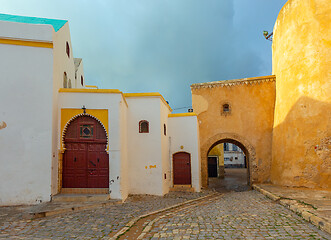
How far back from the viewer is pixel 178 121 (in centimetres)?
1344

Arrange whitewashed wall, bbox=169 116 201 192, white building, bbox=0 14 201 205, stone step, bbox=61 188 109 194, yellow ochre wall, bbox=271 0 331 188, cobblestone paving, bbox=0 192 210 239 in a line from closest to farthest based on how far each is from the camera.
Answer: cobblestone paving, bbox=0 192 210 239, white building, bbox=0 14 201 205, stone step, bbox=61 188 109 194, yellow ochre wall, bbox=271 0 331 188, whitewashed wall, bbox=169 116 201 192

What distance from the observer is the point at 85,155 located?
30.7ft

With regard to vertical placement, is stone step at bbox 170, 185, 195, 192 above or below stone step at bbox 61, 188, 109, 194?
below

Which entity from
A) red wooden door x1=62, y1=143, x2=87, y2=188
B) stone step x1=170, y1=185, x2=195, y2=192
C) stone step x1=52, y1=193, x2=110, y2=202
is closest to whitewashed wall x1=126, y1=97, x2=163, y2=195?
stone step x1=170, y1=185, x2=195, y2=192

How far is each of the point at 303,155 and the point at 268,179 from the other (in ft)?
11.0

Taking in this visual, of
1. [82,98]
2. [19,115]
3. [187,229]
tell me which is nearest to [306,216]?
[187,229]

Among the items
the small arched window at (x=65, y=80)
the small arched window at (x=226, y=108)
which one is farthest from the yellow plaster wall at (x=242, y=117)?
the small arched window at (x=65, y=80)

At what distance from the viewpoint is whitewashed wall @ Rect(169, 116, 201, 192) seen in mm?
13055

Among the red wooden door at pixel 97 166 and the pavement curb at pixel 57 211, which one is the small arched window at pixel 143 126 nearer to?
the red wooden door at pixel 97 166

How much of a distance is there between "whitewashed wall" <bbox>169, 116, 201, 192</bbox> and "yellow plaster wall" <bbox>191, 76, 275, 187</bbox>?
214 centimetres

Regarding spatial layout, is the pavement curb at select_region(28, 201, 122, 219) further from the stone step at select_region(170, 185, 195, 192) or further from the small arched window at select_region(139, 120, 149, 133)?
the stone step at select_region(170, 185, 195, 192)

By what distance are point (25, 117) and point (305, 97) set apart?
11.1 metres

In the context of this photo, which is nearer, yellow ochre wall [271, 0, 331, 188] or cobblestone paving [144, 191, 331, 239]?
cobblestone paving [144, 191, 331, 239]

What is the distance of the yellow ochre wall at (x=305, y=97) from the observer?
10938 millimetres
